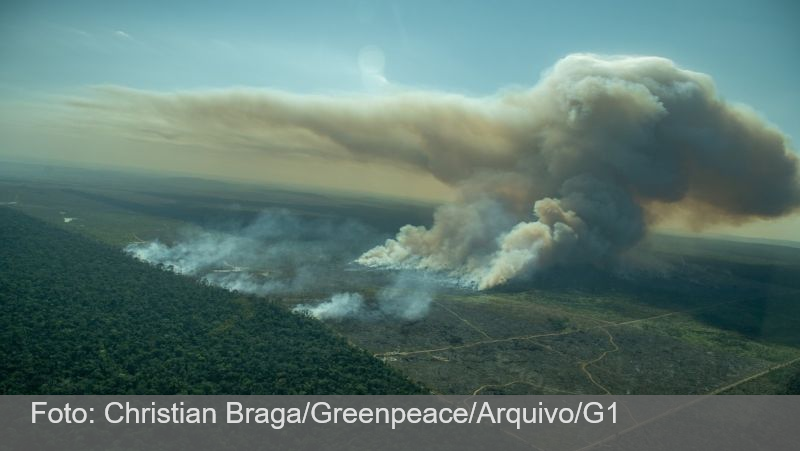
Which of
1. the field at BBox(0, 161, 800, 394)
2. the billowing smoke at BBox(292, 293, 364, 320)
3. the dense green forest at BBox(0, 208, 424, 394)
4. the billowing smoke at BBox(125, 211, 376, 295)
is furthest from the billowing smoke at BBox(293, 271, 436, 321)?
the billowing smoke at BBox(125, 211, 376, 295)

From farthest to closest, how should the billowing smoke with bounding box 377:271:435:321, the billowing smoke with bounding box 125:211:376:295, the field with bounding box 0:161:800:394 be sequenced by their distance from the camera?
the billowing smoke with bounding box 125:211:376:295 → the billowing smoke with bounding box 377:271:435:321 → the field with bounding box 0:161:800:394

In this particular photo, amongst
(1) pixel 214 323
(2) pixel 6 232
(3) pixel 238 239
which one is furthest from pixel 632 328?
(2) pixel 6 232

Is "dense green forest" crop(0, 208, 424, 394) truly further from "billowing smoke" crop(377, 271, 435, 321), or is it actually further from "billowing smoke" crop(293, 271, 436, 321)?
"billowing smoke" crop(377, 271, 435, 321)

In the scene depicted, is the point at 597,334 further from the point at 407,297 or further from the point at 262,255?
the point at 262,255

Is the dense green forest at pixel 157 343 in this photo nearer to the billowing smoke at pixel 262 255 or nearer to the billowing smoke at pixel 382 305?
the billowing smoke at pixel 382 305

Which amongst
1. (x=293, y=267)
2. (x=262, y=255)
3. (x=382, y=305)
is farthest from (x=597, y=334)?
(x=262, y=255)

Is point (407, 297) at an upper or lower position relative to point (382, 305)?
upper
